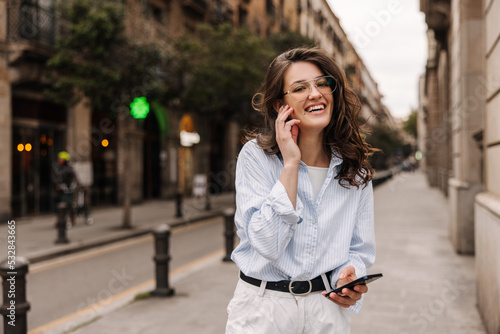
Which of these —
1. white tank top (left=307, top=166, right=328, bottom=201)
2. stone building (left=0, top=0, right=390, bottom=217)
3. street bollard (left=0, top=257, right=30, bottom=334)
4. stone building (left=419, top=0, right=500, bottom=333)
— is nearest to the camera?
white tank top (left=307, top=166, right=328, bottom=201)

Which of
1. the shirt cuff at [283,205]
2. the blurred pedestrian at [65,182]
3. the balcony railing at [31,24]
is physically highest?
the balcony railing at [31,24]

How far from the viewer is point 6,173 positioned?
13008 millimetres

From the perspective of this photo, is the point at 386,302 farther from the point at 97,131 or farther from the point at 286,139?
the point at 97,131

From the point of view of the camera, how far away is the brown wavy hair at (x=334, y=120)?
72.0 inches

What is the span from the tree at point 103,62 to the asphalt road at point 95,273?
2425 mm

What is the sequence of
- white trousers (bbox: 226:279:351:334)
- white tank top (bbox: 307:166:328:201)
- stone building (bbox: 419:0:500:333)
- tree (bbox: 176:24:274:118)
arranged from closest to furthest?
white trousers (bbox: 226:279:351:334) → white tank top (bbox: 307:166:328:201) → stone building (bbox: 419:0:500:333) → tree (bbox: 176:24:274:118)

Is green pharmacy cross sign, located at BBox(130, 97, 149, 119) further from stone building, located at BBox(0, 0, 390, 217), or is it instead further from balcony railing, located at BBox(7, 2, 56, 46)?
balcony railing, located at BBox(7, 2, 56, 46)

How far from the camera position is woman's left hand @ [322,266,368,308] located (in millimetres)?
1699

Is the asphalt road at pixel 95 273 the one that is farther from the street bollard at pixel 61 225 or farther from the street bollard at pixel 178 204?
the street bollard at pixel 178 204

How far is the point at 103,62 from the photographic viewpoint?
11859 millimetres

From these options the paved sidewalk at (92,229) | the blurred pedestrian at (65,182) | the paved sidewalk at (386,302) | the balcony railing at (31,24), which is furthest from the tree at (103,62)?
the paved sidewalk at (386,302)

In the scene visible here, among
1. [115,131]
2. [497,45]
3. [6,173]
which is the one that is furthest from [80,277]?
[115,131]

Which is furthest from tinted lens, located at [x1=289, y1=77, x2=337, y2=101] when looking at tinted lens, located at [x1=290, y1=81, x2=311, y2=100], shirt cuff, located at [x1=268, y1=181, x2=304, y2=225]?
shirt cuff, located at [x1=268, y1=181, x2=304, y2=225]

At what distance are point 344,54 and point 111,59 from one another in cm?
4685
